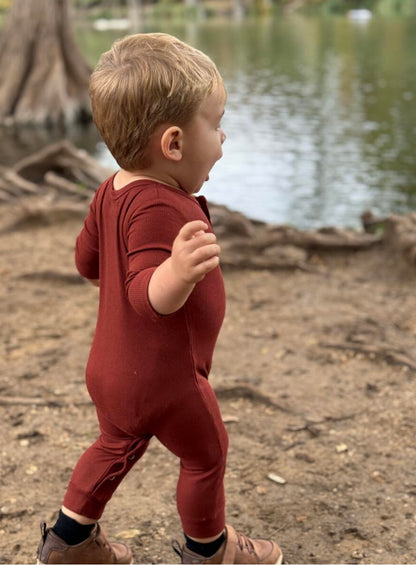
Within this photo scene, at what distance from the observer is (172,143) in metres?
1.89

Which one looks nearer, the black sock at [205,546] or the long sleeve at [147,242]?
the long sleeve at [147,242]

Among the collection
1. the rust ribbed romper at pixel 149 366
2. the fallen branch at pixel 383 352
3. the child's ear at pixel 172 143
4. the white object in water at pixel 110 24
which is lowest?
the white object in water at pixel 110 24

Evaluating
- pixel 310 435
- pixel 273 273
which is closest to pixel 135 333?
pixel 310 435

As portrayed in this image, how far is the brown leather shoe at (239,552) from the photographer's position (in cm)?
224

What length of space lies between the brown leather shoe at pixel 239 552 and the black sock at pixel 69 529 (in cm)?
30

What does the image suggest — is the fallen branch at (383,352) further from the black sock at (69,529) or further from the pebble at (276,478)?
the black sock at (69,529)

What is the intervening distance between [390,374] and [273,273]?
1.67 metres


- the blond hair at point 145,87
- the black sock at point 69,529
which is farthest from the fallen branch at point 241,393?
the blond hair at point 145,87

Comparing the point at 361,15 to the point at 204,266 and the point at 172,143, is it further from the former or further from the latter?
the point at 204,266

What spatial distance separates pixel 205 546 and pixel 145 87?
128 cm

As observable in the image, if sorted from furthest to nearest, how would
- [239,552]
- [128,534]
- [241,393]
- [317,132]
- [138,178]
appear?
[317,132]
[241,393]
[128,534]
[239,552]
[138,178]

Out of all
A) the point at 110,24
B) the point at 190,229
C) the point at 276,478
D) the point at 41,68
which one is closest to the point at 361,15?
the point at 110,24

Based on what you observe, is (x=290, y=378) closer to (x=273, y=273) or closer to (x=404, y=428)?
(x=404, y=428)

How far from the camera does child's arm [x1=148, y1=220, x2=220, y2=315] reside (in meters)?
1.71
